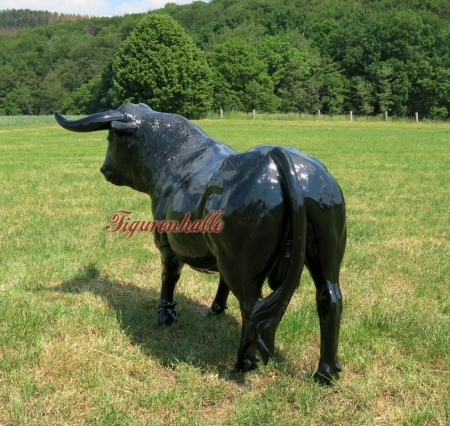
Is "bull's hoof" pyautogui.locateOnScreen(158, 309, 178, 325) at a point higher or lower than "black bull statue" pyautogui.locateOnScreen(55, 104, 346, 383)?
lower

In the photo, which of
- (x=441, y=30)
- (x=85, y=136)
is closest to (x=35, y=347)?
(x=85, y=136)

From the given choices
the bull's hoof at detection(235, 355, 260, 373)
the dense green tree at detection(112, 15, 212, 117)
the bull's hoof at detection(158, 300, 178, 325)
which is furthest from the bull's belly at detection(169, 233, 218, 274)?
the dense green tree at detection(112, 15, 212, 117)

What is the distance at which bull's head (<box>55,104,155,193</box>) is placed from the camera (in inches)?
144

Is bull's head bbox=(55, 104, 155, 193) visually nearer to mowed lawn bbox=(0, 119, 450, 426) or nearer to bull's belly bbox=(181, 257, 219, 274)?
bull's belly bbox=(181, 257, 219, 274)

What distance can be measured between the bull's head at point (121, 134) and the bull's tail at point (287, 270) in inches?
60.7

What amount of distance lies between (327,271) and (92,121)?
2120mm

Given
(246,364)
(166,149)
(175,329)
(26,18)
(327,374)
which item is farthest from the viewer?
(26,18)

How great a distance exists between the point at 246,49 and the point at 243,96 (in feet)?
25.1

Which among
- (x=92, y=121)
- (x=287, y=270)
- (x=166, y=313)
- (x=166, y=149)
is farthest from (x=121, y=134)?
(x=287, y=270)

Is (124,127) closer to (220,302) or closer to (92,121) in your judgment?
(92,121)

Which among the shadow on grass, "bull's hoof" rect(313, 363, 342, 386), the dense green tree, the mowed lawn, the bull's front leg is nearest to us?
the mowed lawn

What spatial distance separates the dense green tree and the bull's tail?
159 ft

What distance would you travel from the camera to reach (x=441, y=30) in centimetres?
6844

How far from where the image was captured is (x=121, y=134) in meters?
3.88
